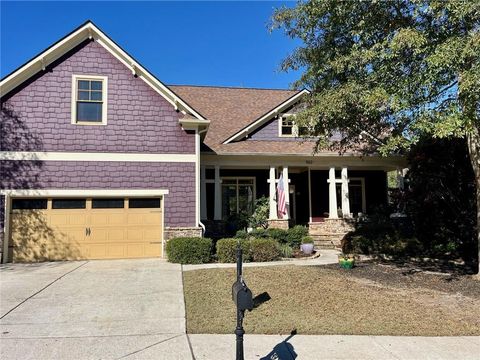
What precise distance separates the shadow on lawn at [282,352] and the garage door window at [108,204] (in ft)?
33.2

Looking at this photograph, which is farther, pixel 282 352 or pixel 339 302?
pixel 339 302

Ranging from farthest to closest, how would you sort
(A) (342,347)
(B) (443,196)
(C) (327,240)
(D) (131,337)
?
(C) (327,240) < (B) (443,196) < (D) (131,337) < (A) (342,347)

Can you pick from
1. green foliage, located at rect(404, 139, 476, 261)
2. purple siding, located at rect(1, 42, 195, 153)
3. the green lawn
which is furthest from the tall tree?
purple siding, located at rect(1, 42, 195, 153)

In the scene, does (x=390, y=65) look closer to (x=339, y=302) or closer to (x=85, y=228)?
(x=339, y=302)

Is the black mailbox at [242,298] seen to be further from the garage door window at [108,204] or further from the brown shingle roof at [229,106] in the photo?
the brown shingle roof at [229,106]

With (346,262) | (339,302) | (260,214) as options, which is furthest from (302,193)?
(339,302)

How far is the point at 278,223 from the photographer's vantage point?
18375 millimetres

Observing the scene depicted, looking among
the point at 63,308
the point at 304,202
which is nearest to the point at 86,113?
the point at 63,308

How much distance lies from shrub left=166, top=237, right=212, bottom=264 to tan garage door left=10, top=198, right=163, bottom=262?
5.39 feet

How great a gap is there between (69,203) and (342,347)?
37.5ft

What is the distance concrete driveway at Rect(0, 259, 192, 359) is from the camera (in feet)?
19.3

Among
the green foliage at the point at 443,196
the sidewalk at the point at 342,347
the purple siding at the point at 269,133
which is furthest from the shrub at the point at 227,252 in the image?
the purple siding at the point at 269,133

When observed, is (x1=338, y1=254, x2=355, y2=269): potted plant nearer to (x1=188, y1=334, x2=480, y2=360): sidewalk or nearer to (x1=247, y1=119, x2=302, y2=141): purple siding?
(x1=188, y1=334, x2=480, y2=360): sidewalk

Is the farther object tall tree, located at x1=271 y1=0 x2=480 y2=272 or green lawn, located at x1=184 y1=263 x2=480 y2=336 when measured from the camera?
tall tree, located at x1=271 y1=0 x2=480 y2=272
